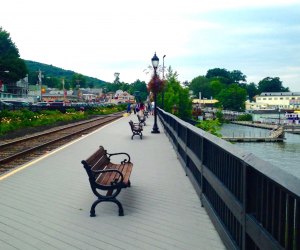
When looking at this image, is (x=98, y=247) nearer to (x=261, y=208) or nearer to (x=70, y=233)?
(x=70, y=233)

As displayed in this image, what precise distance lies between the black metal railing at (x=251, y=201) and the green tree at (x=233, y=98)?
181081 mm

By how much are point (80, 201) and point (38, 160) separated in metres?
5.33

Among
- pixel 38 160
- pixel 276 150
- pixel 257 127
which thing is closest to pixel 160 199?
pixel 38 160

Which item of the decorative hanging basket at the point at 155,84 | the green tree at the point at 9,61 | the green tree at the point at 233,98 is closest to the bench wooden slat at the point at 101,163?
the decorative hanging basket at the point at 155,84

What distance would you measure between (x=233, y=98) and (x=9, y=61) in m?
115

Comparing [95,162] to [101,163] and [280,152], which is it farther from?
[280,152]

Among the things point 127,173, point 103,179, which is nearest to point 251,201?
point 103,179

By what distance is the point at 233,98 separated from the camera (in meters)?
182

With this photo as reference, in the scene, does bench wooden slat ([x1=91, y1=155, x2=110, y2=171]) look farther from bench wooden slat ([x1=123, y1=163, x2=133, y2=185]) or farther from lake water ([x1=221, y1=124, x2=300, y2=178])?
lake water ([x1=221, y1=124, x2=300, y2=178])

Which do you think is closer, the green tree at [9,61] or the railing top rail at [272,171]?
the railing top rail at [272,171]

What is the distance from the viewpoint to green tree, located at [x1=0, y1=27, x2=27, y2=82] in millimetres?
93750

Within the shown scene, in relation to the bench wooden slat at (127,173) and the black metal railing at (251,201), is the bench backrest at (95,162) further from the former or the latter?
the black metal railing at (251,201)

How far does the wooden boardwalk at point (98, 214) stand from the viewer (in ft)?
15.6

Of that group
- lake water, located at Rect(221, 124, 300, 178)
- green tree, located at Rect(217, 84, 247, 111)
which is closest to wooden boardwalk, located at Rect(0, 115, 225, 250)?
lake water, located at Rect(221, 124, 300, 178)
